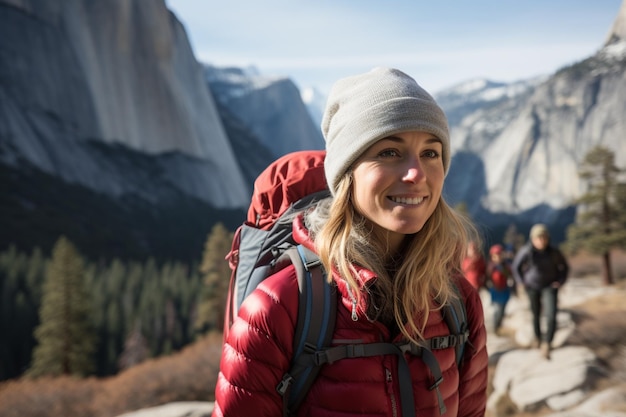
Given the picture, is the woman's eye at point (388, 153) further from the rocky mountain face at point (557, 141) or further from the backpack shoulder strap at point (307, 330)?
the rocky mountain face at point (557, 141)

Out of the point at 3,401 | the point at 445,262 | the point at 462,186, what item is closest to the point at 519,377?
the point at 445,262

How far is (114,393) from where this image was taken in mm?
10625

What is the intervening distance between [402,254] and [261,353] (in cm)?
72

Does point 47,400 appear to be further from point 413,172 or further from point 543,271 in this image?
point 413,172

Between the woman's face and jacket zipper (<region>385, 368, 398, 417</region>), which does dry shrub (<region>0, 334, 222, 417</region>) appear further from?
the woman's face

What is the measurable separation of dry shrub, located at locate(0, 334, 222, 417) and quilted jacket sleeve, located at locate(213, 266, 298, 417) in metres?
9.16

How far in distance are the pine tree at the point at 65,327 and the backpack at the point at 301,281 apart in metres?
28.6

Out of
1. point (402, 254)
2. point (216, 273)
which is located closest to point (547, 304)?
point (402, 254)

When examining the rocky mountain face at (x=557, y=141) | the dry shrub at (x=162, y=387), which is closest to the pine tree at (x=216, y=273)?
the dry shrub at (x=162, y=387)

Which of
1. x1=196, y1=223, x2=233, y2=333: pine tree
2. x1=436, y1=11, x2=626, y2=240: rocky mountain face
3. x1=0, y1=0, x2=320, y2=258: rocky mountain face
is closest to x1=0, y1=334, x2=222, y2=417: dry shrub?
x1=196, y1=223, x2=233, y2=333: pine tree

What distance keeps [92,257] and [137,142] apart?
24395 mm

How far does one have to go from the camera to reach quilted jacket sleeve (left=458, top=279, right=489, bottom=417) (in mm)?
2146

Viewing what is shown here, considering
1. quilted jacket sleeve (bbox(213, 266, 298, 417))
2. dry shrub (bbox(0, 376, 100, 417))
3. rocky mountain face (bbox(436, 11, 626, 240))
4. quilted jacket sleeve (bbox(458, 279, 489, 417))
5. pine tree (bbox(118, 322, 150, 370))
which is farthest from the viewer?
rocky mountain face (bbox(436, 11, 626, 240))

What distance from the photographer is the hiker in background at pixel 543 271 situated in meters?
7.65
